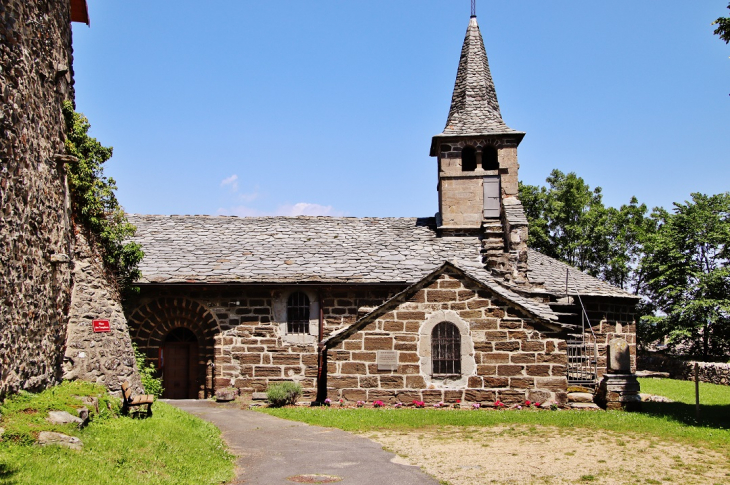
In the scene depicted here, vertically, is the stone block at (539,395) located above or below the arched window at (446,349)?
below

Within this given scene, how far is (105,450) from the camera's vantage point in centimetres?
872

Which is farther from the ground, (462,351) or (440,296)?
(440,296)

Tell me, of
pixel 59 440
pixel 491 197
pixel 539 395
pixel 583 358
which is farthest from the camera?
pixel 491 197

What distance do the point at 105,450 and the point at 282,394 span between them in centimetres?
916

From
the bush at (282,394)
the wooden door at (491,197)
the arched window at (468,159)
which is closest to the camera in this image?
the bush at (282,394)

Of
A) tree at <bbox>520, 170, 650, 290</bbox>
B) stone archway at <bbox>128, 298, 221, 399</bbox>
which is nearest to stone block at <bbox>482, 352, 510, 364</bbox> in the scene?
stone archway at <bbox>128, 298, 221, 399</bbox>

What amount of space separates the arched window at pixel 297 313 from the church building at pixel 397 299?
30mm

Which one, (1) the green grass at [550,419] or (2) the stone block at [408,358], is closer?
(1) the green grass at [550,419]

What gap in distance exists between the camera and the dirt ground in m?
9.50

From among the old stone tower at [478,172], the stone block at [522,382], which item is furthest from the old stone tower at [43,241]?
the old stone tower at [478,172]

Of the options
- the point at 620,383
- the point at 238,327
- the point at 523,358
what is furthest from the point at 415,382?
the point at 238,327

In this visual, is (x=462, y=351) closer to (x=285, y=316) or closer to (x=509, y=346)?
(x=509, y=346)

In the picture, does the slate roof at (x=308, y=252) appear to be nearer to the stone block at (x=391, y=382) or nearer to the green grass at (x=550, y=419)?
the stone block at (x=391, y=382)

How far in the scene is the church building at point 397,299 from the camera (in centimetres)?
1716
